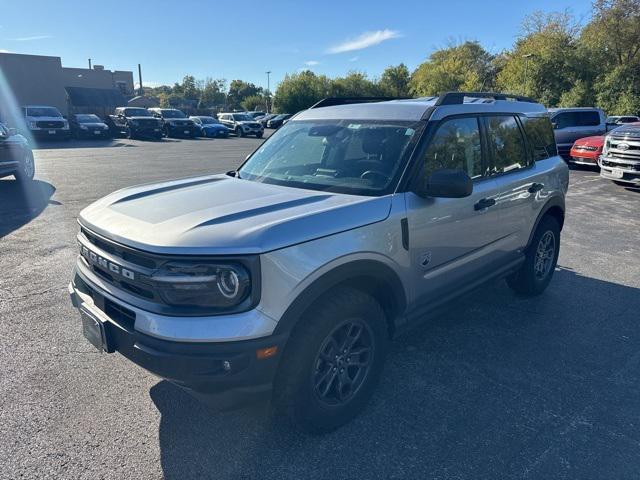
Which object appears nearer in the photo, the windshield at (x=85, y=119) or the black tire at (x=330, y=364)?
the black tire at (x=330, y=364)

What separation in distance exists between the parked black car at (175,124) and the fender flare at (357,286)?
31.7m

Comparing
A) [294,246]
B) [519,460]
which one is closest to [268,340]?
[294,246]

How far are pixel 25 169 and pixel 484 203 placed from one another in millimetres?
10999

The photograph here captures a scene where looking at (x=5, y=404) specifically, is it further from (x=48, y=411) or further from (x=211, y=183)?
A: (x=211, y=183)

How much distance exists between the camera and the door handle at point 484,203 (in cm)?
362

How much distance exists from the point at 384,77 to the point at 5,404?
7120 cm

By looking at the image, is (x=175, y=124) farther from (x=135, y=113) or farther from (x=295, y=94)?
(x=295, y=94)

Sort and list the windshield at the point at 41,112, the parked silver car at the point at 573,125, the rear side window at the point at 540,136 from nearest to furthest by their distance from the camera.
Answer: the rear side window at the point at 540,136
the parked silver car at the point at 573,125
the windshield at the point at 41,112

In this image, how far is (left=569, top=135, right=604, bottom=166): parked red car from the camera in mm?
14148

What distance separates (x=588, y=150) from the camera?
47.3 ft

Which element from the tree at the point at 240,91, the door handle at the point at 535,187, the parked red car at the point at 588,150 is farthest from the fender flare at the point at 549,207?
the tree at the point at 240,91

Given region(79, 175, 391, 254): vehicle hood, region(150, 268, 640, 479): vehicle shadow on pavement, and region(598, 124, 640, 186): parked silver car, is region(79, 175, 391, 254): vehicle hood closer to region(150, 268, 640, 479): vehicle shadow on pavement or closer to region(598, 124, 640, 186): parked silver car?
region(150, 268, 640, 479): vehicle shadow on pavement

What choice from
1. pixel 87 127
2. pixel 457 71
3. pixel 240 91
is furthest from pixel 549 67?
pixel 240 91

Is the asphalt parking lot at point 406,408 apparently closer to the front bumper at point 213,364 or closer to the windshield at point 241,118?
the front bumper at point 213,364
